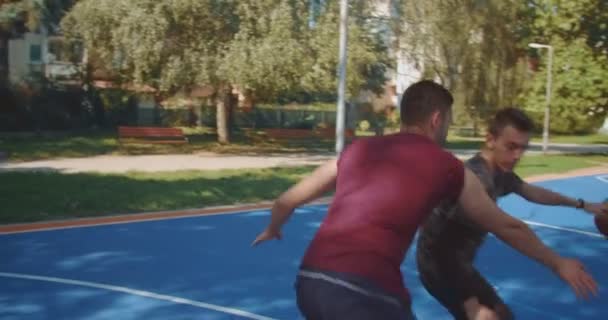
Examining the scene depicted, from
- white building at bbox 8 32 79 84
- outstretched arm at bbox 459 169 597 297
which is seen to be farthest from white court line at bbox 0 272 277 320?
white building at bbox 8 32 79 84

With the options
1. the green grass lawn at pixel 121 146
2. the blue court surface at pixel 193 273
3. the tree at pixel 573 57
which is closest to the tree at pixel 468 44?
the tree at pixel 573 57

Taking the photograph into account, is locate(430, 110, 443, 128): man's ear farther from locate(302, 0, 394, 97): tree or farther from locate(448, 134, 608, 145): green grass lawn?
locate(448, 134, 608, 145): green grass lawn

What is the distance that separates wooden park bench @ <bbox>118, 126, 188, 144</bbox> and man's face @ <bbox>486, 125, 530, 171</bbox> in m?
21.6

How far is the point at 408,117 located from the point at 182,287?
4.61 metres

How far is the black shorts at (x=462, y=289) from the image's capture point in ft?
12.5

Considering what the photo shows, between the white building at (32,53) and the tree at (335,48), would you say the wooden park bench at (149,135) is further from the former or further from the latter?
the white building at (32,53)

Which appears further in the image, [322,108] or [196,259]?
[322,108]

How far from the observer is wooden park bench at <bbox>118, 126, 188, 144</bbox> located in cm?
2473

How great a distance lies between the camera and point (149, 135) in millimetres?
25422

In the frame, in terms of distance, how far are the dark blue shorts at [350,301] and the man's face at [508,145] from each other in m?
1.54

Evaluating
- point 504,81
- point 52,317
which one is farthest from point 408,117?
point 504,81

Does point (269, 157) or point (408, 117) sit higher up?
point (408, 117)

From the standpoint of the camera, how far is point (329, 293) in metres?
2.52

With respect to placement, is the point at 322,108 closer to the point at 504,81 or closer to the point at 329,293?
the point at 504,81
